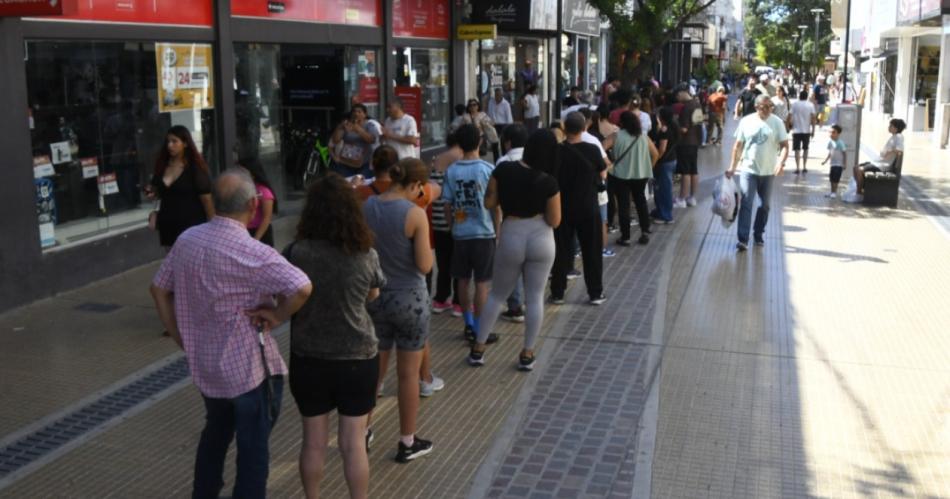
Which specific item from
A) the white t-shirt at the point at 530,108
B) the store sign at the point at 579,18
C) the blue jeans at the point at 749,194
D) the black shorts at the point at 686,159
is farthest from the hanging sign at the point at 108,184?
the store sign at the point at 579,18

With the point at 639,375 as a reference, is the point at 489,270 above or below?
above

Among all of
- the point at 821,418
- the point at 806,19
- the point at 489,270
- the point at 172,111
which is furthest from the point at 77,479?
the point at 806,19

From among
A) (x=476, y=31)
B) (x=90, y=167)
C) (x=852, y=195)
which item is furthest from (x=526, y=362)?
(x=476, y=31)

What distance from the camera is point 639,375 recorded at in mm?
6961

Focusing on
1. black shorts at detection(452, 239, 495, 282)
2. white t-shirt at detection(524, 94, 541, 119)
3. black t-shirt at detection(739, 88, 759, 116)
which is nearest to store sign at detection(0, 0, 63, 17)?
black shorts at detection(452, 239, 495, 282)

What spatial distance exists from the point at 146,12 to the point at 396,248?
623cm

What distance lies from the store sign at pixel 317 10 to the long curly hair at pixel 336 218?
8.01 meters

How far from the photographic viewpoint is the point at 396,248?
17.1ft

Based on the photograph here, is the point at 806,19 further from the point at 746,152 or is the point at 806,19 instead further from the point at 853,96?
the point at 746,152

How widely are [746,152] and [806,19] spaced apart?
6995 centimetres

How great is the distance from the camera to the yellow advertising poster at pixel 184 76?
10.5 m

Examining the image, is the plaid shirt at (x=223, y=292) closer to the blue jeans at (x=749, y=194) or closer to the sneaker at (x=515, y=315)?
the sneaker at (x=515, y=315)

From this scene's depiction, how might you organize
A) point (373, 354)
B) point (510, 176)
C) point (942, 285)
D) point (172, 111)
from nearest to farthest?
point (373, 354) < point (510, 176) < point (942, 285) < point (172, 111)

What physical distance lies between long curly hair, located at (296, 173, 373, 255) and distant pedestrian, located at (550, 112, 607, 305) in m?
4.29
